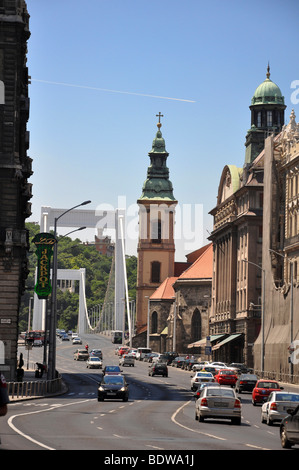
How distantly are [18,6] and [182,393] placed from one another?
24796 millimetres

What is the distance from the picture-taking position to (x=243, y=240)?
116688 millimetres

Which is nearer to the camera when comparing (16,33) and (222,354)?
(16,33)

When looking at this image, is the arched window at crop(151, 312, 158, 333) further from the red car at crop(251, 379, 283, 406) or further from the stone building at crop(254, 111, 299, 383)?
the red car at crop(251, 379, 283, 406)

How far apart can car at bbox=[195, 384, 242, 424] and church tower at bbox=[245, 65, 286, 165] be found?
10107 centimetres

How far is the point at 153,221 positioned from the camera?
647 feet

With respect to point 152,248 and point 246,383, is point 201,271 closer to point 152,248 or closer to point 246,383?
point 152,248

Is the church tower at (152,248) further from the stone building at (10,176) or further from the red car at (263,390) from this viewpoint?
the red car at (263,390)

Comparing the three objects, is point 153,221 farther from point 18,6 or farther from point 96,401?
point 96,401

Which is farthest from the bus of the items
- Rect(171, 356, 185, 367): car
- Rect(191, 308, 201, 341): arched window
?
Rect(171, 356, 185, 367): car

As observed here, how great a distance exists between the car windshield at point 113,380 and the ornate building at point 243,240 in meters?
54.2

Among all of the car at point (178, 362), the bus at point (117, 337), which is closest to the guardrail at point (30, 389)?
the car at point (178, 362)

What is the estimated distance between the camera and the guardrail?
51.0 m

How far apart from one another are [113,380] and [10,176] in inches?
648
